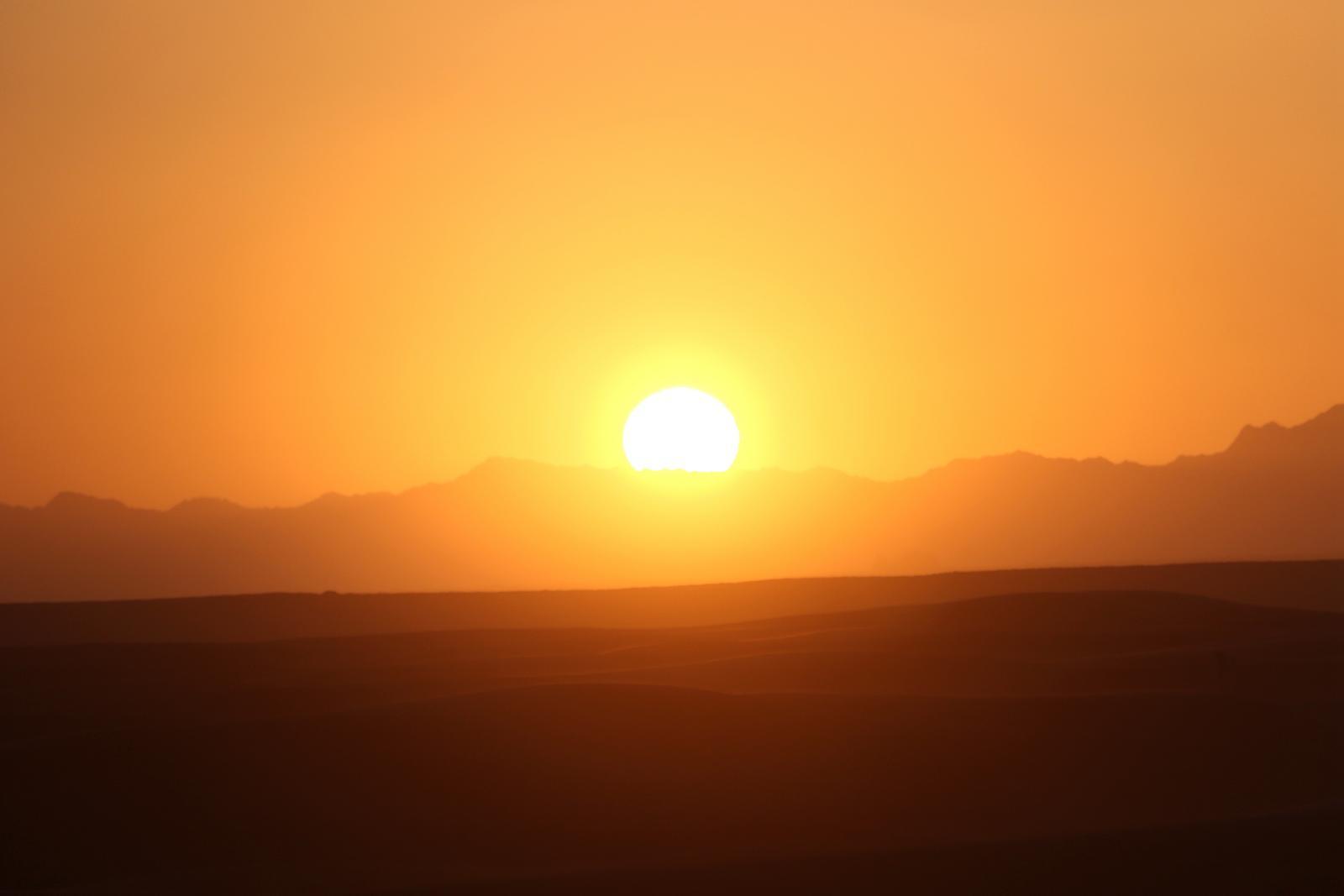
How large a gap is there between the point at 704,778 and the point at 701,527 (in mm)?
70911

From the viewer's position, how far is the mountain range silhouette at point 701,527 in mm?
80625

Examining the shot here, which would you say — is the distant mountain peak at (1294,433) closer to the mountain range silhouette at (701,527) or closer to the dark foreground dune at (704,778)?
the mountain range silhouette at (701,527)

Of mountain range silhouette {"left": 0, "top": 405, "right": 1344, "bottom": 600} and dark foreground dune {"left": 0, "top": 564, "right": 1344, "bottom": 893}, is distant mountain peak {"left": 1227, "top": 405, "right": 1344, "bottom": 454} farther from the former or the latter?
dark foreground dune {"left": 0, "top": 564, "right": 1344, "bottom": 893}

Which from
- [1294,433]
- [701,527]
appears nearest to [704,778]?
[701,527]

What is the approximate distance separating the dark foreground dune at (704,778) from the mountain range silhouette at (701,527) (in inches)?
2204

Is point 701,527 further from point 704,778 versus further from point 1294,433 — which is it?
point 704,778

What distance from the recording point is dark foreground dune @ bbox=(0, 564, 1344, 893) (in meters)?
9.05

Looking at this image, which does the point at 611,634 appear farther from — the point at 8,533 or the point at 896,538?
the point at 8,533

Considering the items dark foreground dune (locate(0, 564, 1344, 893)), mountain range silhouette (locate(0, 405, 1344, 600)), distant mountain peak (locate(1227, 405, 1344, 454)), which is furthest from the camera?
distant mountain peak (locate(1227, 405, 1344, 454))

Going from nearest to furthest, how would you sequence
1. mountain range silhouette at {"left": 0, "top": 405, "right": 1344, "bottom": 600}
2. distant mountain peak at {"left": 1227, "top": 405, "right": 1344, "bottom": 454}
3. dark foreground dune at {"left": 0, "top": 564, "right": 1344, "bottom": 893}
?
1. dark foreground dune at {"left": 0, "top": 564, "right": 1344, "bottom": 893}
2. mountain range silhouette at {"left": 0, "top": 405, "right": 1344, "bottom": 600}
3. distant mountain peak at {"left": 1227, "top": 405, "right": 1344, "bottom": 454}

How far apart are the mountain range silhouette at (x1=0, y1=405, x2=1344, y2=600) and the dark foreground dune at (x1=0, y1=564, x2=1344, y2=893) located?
5597 cm

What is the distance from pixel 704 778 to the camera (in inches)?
436

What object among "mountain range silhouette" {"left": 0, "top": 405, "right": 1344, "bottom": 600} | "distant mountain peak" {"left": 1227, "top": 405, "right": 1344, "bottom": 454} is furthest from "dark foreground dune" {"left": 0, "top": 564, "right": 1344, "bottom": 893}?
"distant mountain peak" {"left": 1227, "top": 405, "right": 1344, "bottom": 454}

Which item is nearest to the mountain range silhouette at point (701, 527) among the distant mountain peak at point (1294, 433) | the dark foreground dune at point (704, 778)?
the distant mountain peak at point (1294, 433)
